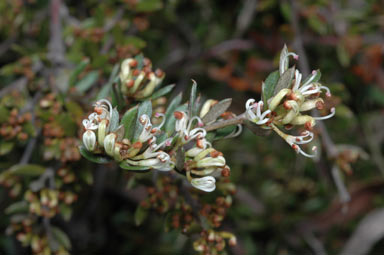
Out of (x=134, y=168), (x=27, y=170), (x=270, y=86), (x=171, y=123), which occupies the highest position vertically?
(x=270, y=86)

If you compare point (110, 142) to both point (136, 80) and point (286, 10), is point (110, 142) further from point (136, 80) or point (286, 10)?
point (286, 10)

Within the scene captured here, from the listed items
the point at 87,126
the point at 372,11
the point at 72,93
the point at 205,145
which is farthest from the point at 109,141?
the point at 372,11

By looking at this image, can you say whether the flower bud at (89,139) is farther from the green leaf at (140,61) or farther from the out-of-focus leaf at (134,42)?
the out-of-focus leaf at (134,42)

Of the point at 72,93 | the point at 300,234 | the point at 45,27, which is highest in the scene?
the point at 45,27

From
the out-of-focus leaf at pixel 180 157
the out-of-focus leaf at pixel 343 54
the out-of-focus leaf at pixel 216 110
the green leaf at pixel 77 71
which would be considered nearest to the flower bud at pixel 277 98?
the out-of-focus leaf at pixel 216 110

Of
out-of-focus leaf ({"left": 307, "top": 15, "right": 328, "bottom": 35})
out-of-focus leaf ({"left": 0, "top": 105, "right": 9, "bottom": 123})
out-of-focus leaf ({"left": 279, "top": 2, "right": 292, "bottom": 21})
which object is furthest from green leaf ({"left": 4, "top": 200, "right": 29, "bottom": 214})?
out-of-focus leaf ({"left": 307, "top": 15, "right": 328, "bottom": 35})

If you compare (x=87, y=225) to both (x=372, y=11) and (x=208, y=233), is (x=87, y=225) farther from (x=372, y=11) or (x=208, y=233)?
(x=372, y=11)

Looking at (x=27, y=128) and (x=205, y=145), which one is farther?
(x=27, y=128)

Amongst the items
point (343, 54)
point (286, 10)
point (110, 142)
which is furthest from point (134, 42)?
point (343, 54)
